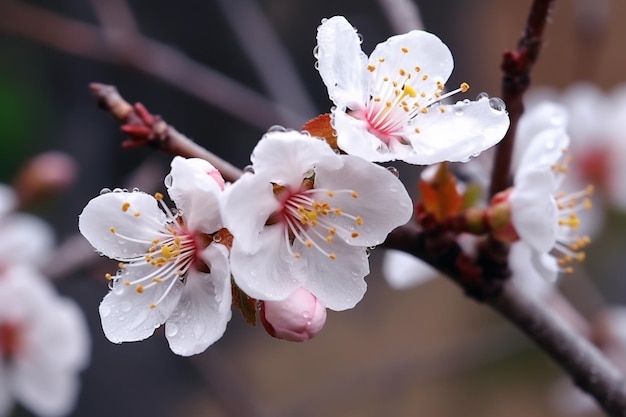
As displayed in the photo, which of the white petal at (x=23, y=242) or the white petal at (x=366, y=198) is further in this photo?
the white petal at (x=23, y=242)

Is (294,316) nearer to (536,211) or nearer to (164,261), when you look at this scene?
(164,261)

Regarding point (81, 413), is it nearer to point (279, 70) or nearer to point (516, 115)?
point (279, 70)

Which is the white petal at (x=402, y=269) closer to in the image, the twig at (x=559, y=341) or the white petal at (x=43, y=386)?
the twig at (x=559, y=341)

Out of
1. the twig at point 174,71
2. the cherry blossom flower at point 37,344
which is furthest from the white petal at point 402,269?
the cherry blossom flower at point 37,344

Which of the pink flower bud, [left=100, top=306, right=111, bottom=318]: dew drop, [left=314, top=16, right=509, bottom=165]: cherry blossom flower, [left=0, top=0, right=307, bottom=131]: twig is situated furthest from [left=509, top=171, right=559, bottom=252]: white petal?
[left=0, top=0, right=307, bottom=131]: twig

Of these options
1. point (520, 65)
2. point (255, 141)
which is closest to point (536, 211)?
point (520, 65)

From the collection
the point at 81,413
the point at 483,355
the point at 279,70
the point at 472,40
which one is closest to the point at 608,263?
the point at 472,40
